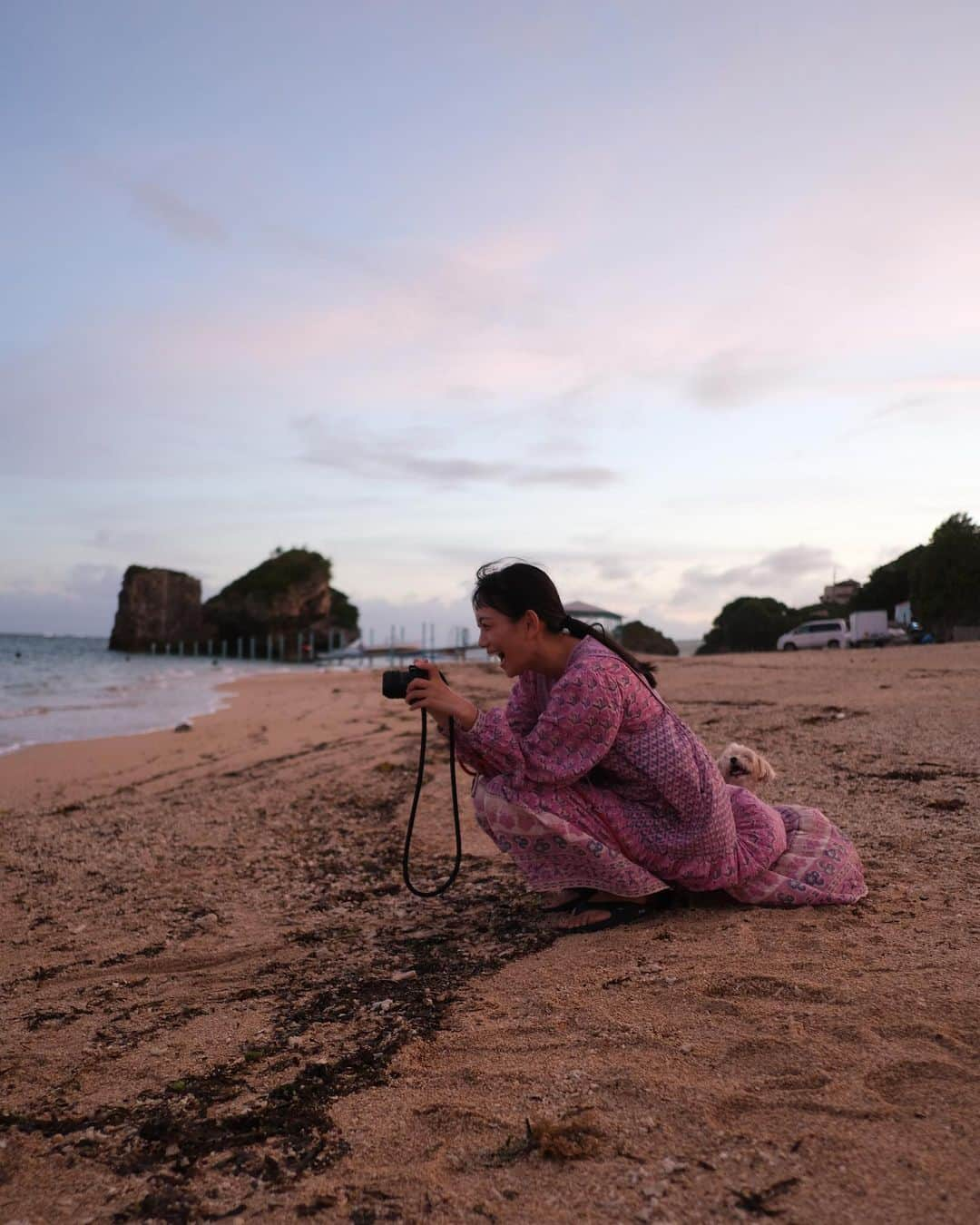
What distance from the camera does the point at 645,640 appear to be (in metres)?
39.3

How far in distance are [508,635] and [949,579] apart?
119ft

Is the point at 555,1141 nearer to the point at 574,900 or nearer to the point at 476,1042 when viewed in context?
the point at 476,1042

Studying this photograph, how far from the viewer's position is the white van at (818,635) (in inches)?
1310

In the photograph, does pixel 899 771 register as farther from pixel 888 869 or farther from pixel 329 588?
pixel 329 588

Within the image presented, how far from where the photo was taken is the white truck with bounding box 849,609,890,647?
3288cm

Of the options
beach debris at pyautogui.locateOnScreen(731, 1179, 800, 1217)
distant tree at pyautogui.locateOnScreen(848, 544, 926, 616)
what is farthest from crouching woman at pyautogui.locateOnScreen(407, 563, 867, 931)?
distant tree at pyautogui.locateOnScreen(848, 544, 926, 616)

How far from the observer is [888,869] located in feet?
13.0

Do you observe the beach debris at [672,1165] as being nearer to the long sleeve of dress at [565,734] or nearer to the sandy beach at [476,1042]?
the sandy beach at [476,1042]

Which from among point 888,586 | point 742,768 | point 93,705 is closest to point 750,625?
point 888,586

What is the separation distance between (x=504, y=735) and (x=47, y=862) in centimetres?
371

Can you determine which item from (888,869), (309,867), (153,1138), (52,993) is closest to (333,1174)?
(153,1138)

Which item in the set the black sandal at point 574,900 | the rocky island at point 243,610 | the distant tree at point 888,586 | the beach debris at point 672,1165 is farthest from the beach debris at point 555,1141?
the rocky island at point 243,610

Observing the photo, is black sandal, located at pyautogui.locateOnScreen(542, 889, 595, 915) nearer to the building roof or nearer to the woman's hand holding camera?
the woman's hand holding camera

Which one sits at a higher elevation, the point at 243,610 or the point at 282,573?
the point at 282,573
